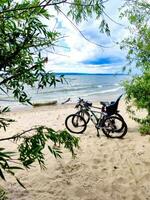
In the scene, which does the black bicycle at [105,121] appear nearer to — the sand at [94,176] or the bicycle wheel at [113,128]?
the bicycle wheel at [113,128]

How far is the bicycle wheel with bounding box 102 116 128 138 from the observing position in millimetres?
10586

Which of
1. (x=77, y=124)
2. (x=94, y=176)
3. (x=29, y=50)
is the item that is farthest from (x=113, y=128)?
(x=29, y=50)

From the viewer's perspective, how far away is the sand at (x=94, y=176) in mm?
6070

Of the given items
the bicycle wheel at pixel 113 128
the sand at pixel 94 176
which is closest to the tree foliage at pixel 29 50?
the sand at pixel 94 176

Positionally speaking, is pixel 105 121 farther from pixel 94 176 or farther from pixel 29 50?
pixel 29 50

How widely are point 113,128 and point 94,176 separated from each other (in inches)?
144

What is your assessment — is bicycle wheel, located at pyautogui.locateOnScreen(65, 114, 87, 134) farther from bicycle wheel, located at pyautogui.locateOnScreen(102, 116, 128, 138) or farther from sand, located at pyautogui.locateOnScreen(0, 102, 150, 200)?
sand, located at pyautogui.locateOnScreen(0, 102, 150, 200)

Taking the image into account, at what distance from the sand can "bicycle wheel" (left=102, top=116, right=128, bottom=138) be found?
890 mm

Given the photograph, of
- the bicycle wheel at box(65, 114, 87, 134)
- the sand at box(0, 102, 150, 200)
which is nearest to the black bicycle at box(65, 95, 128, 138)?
the bicycle wheel at box(65, 114, 87, 134)

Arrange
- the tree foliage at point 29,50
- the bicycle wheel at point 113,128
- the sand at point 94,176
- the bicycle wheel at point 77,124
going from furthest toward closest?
the bicycle wheel at point 77,124 < the bicycle wheel at point 113,128 < the sand at point 94,176 < the tree foliage at point 29,50

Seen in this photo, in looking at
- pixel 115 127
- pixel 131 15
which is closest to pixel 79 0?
pixel 131 15

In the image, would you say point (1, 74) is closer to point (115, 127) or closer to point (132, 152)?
point (132, 152)

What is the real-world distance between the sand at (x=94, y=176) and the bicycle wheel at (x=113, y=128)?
0.89 metres

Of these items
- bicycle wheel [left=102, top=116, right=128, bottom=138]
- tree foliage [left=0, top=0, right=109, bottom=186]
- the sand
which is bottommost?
the sand
